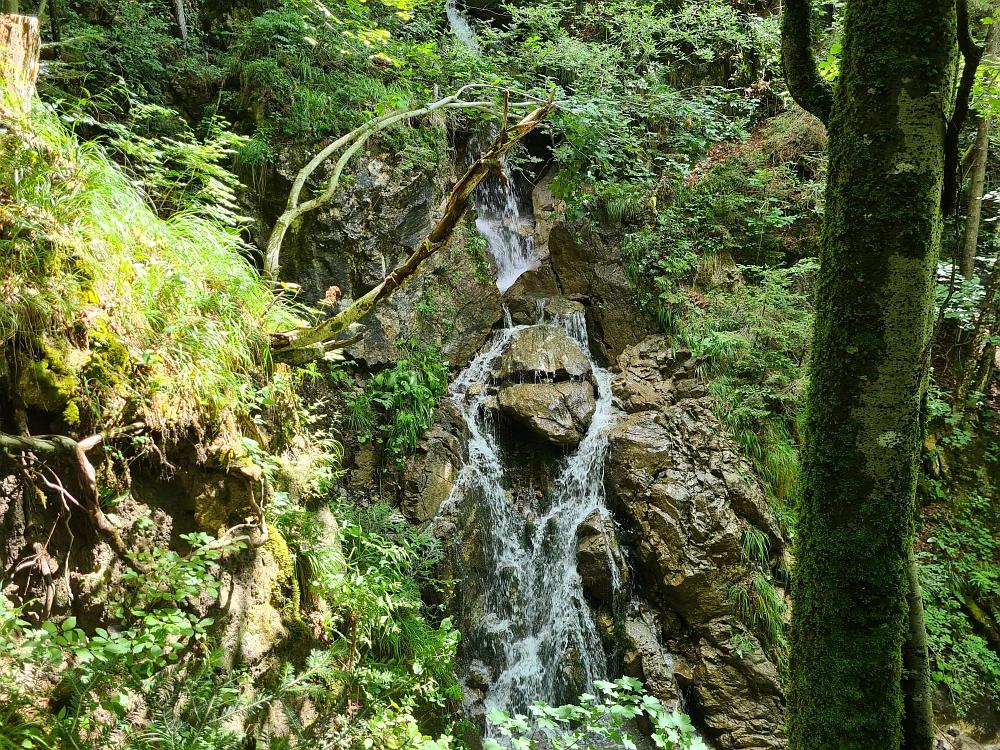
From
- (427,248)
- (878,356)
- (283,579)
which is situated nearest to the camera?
(878,356)

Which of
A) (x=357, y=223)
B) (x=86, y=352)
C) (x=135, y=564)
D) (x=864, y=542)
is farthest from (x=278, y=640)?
(x=357, y=223)

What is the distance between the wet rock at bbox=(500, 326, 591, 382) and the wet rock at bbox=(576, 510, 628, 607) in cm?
222

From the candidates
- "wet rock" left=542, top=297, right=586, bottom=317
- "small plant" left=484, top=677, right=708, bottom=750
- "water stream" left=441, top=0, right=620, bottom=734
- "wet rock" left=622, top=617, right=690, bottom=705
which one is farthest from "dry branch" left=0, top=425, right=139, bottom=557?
"wet rock" left=542, top=297, right=586, bottom=317

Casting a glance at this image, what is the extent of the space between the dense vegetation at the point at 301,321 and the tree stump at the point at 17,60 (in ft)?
0.36

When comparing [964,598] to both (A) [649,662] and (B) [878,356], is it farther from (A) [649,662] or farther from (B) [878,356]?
(B) [878,356]

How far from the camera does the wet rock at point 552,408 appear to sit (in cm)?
680

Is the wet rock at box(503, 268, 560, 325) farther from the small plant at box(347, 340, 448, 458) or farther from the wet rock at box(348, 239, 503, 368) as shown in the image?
the small plant at box(347, 340, 448, 458)

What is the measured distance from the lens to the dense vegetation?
2209 mm

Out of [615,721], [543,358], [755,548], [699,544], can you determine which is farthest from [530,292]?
[615,721]

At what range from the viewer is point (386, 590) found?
427cm

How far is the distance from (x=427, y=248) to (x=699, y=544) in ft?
16.0

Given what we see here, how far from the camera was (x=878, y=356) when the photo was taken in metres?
1.41

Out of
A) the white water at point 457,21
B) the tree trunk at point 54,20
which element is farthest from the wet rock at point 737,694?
the white water at point 457,21

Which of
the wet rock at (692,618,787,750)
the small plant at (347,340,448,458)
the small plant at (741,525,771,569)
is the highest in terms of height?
the small plant at (347,340,448,458)
